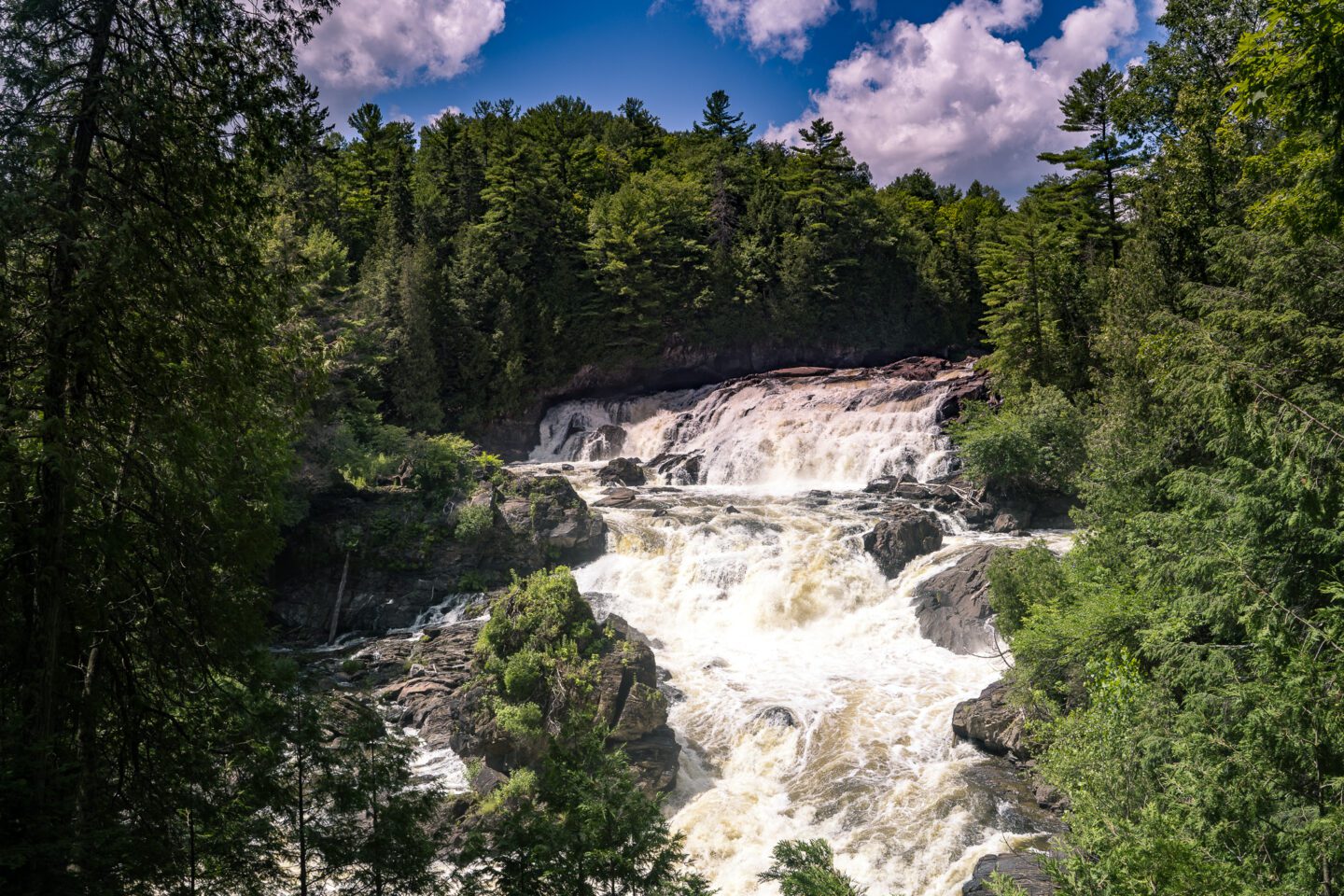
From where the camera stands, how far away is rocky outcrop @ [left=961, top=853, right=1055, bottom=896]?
849 centimetres

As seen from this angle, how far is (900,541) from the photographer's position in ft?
62.8

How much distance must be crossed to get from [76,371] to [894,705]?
44.0ft

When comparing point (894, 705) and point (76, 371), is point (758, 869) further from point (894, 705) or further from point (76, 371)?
point (76, 371)

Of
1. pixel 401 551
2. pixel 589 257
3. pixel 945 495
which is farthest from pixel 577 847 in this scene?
pixel 589 257

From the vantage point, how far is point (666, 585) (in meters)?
19.7

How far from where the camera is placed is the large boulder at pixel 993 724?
1204 cm

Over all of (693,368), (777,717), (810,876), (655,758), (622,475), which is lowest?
(655,758)

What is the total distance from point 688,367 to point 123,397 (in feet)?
124

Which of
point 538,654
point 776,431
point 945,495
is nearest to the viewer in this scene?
point 538,654

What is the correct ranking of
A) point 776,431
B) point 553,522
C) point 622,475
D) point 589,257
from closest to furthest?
point 553,522
point 622,475
point 776,431
point 589,257

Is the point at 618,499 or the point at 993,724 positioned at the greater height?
the point at 618,499

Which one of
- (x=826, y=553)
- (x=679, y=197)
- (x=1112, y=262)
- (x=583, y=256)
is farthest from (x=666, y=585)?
(x=679, y=197)

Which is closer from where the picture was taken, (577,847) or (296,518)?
(577,847)

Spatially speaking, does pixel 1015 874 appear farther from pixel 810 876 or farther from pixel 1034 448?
pixel 1034 448
